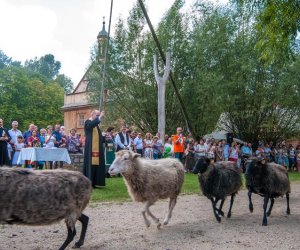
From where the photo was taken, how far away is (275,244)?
244 inches

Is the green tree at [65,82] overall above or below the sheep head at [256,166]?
above

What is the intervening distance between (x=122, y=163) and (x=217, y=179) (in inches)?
91.6

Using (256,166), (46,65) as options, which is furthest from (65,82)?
(256,166)

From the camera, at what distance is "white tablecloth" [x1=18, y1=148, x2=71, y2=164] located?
45.3 feet

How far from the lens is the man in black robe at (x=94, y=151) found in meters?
11.8

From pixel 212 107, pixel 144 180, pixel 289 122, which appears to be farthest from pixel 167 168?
pixel 289 122

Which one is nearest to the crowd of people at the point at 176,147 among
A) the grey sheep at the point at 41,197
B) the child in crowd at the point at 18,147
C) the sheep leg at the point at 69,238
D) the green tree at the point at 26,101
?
the child in crowd at the point at 18,147

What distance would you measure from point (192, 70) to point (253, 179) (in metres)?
20.4

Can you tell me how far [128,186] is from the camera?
795 cm

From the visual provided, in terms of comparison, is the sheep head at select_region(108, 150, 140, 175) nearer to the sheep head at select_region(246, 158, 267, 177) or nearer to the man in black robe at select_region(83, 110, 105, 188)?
the sheep head at select_region(246, 158, 267, 177)

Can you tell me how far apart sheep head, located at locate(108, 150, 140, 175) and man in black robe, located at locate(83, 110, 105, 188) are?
13.2 ft

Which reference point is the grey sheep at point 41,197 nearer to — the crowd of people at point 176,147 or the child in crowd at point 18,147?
the crowd of people at point 176,147

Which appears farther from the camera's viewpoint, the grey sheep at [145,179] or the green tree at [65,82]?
the green tree at [65,82]

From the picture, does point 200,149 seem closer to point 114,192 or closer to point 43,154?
point 43,154
